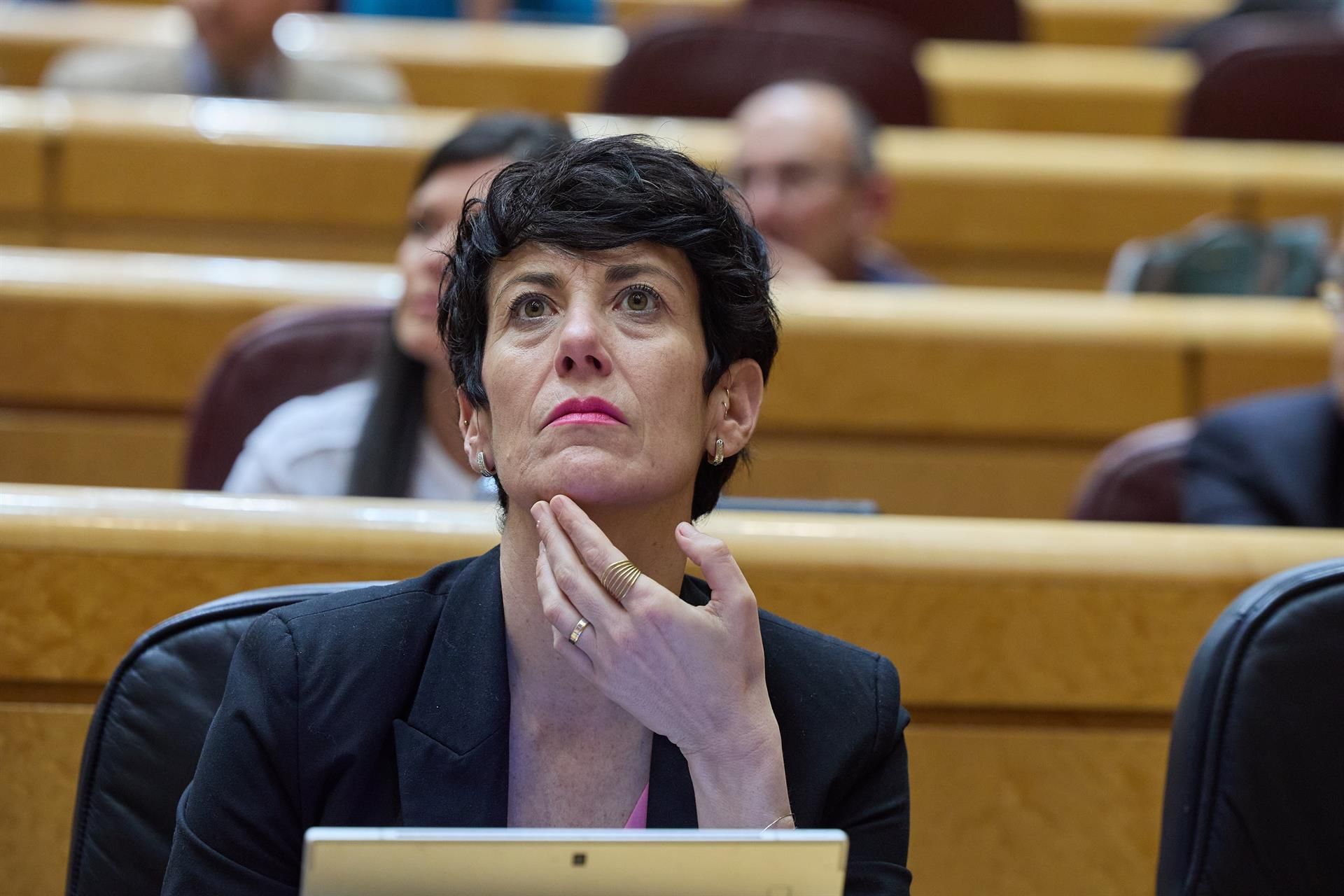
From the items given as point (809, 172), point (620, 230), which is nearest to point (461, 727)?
point (620, 230)

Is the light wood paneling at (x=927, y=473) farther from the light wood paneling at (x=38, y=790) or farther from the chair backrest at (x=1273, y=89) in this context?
the chair backrest at (x=1273, y=89)

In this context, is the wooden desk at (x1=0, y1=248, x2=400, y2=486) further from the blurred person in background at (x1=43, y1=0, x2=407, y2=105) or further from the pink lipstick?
the pink lipstick

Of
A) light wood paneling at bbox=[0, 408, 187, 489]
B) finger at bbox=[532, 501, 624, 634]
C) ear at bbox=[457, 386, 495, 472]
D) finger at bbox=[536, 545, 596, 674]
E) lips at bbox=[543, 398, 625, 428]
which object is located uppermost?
lips at bbox=[543, 398, 625, 428]

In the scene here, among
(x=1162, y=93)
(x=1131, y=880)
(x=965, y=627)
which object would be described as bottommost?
(x=1131, y=880)

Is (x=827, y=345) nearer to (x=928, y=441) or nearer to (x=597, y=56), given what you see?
(x=928, y=441)

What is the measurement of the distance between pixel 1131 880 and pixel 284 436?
703mm

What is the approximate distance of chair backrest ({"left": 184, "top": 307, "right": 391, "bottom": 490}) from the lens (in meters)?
1.32

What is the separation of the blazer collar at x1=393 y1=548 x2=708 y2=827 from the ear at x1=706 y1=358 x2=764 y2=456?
0.13 metres

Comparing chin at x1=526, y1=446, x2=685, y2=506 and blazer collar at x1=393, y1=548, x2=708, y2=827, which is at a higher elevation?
chin at x1=526, y1=446, x2=685, y2=506

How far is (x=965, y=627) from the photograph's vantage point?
90 cm

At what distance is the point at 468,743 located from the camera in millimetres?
680

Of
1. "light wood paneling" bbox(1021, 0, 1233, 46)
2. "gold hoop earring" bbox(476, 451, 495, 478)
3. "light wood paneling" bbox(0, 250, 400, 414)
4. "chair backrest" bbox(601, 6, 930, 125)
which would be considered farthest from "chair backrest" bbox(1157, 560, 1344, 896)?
"light wood paneling" bbox(1021, 0, 1233, 46)

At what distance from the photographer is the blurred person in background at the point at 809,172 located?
170 cm

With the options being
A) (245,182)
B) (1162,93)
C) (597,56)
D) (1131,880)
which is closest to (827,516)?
(1131,880)
